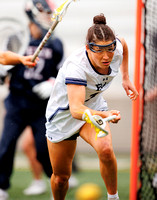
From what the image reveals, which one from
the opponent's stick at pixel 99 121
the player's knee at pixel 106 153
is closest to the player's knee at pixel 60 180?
the player's knee at pixel 106 153

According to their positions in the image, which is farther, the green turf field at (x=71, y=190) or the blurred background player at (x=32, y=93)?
the green turf field at (x=71, y=190)

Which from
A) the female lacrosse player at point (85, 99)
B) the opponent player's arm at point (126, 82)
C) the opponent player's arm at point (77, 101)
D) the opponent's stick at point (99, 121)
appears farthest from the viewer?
the opponent player's arm at point (126, 82)

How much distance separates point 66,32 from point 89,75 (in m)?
6.63

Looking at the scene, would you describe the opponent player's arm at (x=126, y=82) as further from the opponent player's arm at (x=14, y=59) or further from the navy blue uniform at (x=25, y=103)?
the navy blue uniform at (x=25, y=103)

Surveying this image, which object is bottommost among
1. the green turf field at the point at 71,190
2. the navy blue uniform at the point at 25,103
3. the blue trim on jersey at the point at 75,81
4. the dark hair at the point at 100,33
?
the green turf field at the point at 71,190

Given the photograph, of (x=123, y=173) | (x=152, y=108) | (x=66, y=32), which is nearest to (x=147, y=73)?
(x=152, y=108)

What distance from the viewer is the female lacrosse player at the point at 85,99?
13.3 ft

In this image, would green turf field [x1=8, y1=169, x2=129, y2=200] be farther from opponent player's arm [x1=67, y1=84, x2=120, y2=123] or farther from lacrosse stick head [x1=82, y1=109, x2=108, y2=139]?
lacrosse stick head [x1=82, y1=109, x2=108, y2=139]

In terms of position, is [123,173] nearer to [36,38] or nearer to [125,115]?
[125,115]

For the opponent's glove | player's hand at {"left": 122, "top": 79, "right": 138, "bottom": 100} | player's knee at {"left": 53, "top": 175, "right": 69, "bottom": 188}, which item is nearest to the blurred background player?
the opponent's glove

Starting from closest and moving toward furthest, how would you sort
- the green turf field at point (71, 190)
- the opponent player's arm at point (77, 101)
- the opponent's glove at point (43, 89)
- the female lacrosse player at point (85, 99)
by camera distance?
the opponent player's arm at point (77, 101)
the female lacrosse player at point (85, 99)
the opponent's glove at point (43, 89)
the green turf field at point (71, 190)

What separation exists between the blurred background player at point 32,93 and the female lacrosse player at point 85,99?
1277mm

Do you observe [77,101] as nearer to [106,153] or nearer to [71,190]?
[106,153]

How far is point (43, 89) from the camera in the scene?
5.86 metres
